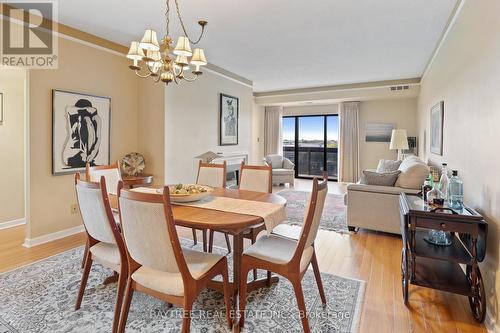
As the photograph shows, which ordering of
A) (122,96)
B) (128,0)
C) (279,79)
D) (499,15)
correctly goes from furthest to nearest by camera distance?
(279,79), (122,96), (128,0), (499,15)

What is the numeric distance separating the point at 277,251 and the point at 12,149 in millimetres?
4334

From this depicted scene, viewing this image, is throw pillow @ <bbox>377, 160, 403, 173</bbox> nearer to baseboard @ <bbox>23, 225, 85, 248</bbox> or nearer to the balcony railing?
the balcony railing

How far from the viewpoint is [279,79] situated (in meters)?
6.54

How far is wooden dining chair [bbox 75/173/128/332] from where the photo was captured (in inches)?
69.7

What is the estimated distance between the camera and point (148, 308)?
6.75ft

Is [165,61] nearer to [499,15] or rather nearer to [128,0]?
[128,0]

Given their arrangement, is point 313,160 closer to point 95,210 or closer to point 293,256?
point 293,256

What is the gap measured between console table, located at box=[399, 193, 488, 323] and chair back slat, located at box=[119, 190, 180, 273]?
5.71 ft

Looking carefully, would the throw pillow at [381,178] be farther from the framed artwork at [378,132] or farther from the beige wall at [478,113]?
the framed artwork at [378,132]

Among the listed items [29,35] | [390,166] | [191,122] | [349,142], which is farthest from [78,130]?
[349,142]

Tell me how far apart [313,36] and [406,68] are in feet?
9.11

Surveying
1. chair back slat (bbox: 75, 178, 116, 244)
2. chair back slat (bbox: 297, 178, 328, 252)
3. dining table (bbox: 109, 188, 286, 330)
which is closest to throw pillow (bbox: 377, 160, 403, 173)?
dining table (bbox: 109, 188, 286, 330)

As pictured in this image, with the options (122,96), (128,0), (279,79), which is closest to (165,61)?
(128,0)

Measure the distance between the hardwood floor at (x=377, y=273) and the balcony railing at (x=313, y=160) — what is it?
200 inches
